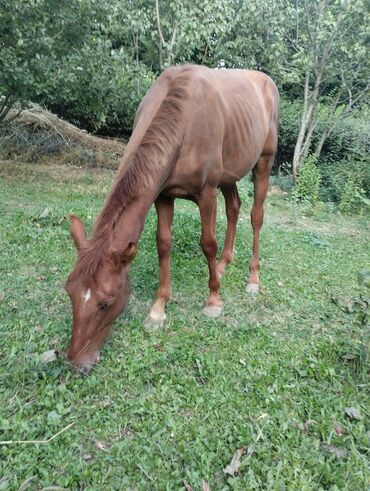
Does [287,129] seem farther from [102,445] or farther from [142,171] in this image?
[102,445]

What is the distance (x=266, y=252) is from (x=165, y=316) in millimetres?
2416

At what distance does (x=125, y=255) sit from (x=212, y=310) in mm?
1354

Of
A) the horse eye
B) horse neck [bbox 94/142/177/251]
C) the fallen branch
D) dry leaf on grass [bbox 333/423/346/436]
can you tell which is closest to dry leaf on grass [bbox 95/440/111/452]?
→ the horse eye

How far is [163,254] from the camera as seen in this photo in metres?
3.36

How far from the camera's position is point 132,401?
2.30 metres

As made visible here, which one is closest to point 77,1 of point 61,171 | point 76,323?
point 61,171

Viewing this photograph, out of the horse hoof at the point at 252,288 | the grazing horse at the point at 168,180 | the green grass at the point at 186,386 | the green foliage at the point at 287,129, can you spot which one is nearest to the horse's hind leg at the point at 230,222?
the grazing horse at the point at 168,180

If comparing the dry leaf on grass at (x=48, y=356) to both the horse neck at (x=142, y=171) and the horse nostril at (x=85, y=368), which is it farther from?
the horse neck at (x=142, y=171)

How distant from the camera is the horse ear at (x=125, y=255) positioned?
229 centimetres

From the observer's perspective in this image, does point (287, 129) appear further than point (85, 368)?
Yes

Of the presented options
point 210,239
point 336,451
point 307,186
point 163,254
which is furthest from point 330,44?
point 336,451

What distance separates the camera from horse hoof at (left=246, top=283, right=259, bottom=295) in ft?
13.1

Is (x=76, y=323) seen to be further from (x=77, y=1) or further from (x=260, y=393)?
(x=77, y=1)

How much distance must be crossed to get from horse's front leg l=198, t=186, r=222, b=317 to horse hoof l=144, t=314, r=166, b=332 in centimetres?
44
